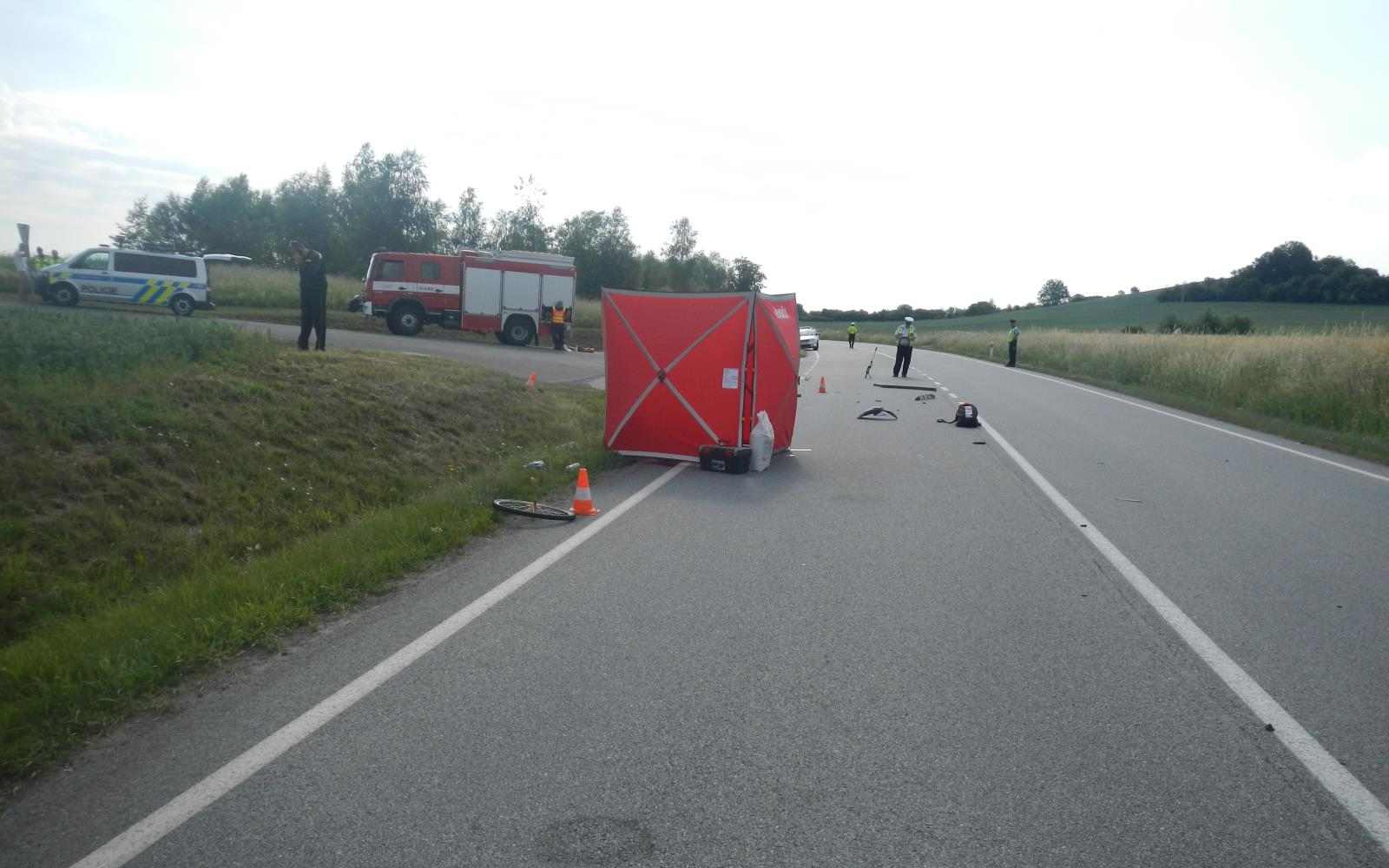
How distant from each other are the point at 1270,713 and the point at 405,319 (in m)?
31.9

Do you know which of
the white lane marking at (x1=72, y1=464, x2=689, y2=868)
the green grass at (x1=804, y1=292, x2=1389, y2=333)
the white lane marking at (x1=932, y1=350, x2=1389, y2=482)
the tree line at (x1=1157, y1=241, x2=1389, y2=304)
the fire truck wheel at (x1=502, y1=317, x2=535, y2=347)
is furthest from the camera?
the tree line at (x1=1157, y1=241, x2=1389, y2=304)

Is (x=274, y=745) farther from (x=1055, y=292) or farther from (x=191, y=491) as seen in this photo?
(x=1055, y=292)

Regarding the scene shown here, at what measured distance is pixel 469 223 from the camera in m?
111

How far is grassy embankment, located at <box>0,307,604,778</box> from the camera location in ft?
17.6

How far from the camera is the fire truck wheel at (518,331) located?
3534cm

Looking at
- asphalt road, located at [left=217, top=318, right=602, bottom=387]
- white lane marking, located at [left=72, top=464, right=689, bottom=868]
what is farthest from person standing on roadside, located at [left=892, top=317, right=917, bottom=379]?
white lane marking, located at [left=72, top=464, right=689, bottom=868]

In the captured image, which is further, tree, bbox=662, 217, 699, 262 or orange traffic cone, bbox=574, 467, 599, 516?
tree, bbox=662, 217, 699, 262

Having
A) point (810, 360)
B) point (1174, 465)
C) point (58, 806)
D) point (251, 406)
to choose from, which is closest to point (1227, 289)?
point (810, 360)

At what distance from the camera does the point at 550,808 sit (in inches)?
144

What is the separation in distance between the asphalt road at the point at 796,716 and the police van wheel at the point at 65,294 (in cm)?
2649

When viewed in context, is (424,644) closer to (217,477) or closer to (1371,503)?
(217,477)

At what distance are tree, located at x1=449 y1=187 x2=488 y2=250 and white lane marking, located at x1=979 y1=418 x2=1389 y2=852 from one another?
108 m

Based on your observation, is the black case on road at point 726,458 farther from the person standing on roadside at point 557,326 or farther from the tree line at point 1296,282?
the tree line at point 1296,282

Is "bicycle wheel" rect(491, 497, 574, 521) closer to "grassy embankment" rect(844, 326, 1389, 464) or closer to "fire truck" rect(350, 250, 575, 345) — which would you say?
"grassy embankment" rect(844, 326, 1389, 464)
